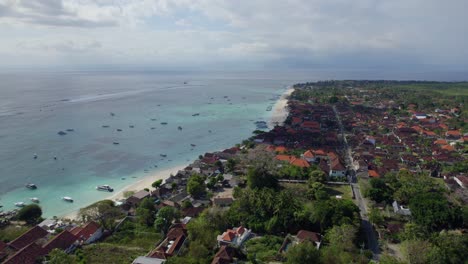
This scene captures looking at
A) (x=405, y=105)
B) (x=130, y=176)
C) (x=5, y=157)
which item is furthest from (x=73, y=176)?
(x=405, y=105)

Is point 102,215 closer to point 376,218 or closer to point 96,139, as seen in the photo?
point 376,218

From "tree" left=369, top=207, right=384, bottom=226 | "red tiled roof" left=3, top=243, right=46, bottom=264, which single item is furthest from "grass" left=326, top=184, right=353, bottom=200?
"red tiled roof" left=3, top=243, right=46, bottom=264

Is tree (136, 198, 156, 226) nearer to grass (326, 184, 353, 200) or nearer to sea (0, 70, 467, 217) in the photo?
sea (0, 70, 467, 217)

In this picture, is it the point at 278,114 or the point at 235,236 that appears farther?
the point at 278,114

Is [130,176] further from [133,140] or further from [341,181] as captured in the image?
[341,181]

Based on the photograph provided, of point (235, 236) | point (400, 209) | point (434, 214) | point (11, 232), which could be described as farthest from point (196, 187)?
point (434, 214)
